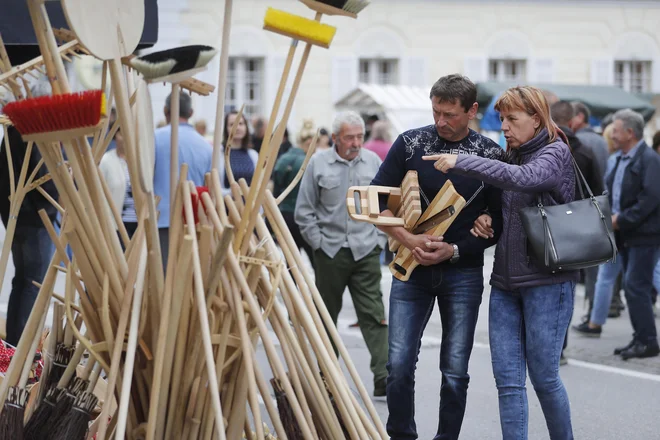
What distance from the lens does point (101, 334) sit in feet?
10.7

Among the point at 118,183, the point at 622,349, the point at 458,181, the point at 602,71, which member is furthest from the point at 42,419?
the point at 602,71

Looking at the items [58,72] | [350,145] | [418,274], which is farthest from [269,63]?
[58,72]

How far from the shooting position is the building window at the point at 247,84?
23797mm

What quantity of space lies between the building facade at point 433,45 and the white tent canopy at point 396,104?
1.60m

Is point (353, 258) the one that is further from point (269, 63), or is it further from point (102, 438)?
point (269, 63)

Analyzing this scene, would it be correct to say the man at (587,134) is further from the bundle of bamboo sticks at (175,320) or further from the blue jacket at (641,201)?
the bundle of bamboo sticks at (175,320)

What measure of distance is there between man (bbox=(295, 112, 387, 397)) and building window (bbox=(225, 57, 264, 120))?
17335 mm

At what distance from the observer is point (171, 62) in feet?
9.52

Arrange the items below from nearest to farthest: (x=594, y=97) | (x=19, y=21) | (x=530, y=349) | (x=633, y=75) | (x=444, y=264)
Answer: (x=530, y=349) < (x=444, y=264) < (x=19, y=21) < (x=594, y=97) < (x=633, y=75)

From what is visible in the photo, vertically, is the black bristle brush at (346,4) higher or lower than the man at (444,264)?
higher

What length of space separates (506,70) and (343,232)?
19022mm

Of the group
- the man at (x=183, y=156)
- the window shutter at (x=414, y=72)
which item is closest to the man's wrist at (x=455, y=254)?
the man at (x=183, y=156)

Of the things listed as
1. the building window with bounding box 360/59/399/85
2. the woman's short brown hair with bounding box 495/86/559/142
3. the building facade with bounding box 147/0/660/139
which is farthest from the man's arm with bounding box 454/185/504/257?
the building window with bounding box 360/59/399/85

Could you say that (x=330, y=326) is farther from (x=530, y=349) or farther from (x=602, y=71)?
(x=602, y=71)
